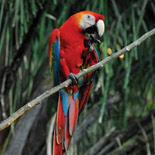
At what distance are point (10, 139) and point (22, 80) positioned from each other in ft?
0.97

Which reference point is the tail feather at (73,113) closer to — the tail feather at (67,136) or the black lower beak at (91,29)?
the tail feather at (67,136)

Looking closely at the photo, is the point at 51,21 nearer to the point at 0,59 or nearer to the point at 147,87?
the point at 0,59

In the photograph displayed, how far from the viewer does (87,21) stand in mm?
1067

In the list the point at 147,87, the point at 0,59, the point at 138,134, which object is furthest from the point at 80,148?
the point at 0,59

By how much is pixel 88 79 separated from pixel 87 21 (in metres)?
0.22

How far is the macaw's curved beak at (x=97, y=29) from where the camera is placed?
1014mm

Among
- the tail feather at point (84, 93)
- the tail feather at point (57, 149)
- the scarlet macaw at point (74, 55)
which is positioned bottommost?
the tail feather at point (57, 149)

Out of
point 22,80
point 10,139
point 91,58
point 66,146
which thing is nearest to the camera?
point 66,146

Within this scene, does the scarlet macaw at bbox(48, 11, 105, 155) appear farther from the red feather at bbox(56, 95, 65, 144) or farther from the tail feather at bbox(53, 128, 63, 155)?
the tail feather at bbox(53, 128, 63, 155)

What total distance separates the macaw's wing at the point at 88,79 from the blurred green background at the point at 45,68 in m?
0.05

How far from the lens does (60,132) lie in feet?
2.97

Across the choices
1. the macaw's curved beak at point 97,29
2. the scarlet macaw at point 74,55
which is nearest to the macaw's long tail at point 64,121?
the scarlet macaw at point 74,55

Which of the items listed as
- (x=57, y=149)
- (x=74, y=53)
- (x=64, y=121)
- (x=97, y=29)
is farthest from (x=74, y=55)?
(x=57, y=149)

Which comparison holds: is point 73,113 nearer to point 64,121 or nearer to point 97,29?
point 64,121
